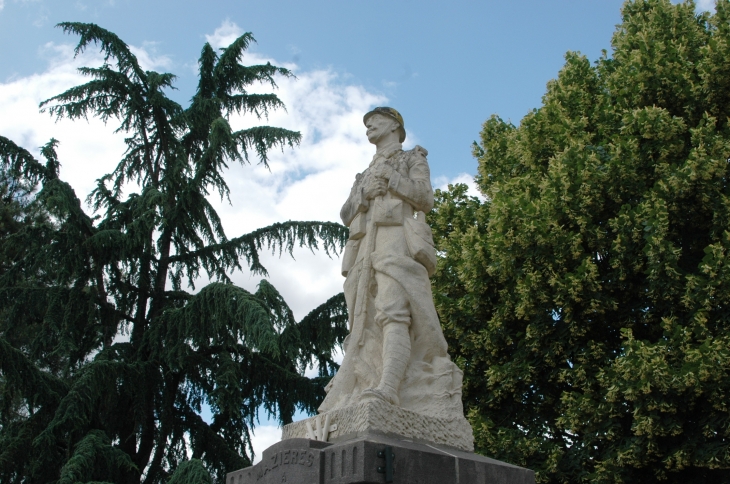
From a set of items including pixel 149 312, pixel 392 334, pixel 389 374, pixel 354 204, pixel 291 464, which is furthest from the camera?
pixel 149 312

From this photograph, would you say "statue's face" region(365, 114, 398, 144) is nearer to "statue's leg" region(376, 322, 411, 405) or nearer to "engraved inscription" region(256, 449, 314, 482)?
"statue's leg" region(376, 322, 411, 405)

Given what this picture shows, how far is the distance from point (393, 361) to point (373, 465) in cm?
110

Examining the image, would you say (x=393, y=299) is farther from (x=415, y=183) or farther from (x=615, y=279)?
(x=615, y=279)

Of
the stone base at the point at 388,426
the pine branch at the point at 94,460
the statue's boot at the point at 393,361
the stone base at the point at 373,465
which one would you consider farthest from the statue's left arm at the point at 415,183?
the pine branch at the point at 94,460

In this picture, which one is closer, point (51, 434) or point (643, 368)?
point (643, 368)

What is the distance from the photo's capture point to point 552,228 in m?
9.93

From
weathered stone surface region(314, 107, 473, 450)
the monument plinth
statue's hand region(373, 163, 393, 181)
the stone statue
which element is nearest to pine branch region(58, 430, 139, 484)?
the monument plinth

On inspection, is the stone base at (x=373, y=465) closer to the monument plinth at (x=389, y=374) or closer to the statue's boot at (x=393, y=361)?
the monument plinth at (x=389, y=374)

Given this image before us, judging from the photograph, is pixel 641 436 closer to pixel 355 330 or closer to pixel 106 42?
pixel 355 330

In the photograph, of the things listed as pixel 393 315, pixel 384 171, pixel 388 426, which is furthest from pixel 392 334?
pixel 384 171

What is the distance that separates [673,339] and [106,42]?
10834 millimetres

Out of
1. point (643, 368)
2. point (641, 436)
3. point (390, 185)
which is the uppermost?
point (390, 185)

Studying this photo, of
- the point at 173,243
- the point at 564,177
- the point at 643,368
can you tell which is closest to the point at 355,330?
the point at 643,368

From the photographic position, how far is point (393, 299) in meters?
5.70
